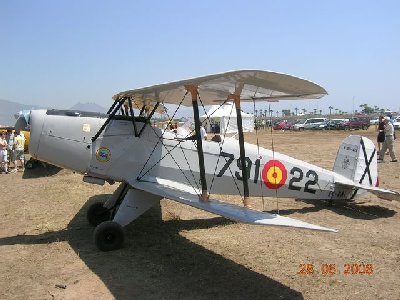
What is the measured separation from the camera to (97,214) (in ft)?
23.5

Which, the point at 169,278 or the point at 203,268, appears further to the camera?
the point at 203,268

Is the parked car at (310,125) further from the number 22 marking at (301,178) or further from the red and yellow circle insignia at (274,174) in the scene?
the red and yellow circle insignia at (274,174)

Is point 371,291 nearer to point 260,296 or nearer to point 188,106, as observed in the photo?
point 260,296

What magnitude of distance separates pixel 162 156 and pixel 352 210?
4.15 m

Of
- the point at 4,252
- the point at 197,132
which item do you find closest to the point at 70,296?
the point at 4,252

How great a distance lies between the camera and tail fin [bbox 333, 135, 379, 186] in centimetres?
813

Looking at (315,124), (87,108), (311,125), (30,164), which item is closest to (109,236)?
(30,164)

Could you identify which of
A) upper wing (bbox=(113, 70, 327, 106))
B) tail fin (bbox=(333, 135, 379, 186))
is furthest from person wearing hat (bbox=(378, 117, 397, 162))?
Result: upper wing (bbox=(113, 70, 327, 106))

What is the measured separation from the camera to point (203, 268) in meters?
5.11

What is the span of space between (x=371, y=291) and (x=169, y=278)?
2367mm

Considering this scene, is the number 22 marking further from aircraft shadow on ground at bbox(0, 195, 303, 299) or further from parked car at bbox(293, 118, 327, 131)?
parked car at bbox(293, 118, 327, 131)

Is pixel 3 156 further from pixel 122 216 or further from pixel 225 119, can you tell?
pixel 225 119
